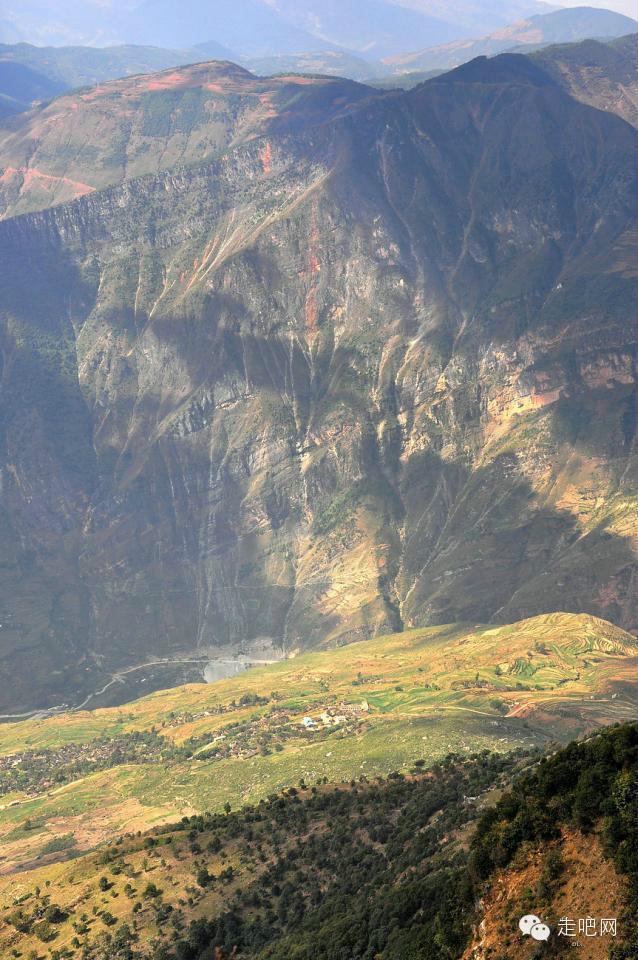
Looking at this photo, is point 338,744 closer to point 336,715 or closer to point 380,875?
point 336,715

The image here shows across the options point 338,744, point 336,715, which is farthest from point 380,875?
Answer: point 336,715

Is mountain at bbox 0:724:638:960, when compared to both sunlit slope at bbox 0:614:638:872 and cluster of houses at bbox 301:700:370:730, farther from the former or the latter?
cluster of houses at bbox 301:700:370:730

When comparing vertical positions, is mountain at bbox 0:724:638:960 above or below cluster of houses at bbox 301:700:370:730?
above

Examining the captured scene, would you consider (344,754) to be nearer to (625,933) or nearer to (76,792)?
(76,792)

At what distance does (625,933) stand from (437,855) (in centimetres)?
3293

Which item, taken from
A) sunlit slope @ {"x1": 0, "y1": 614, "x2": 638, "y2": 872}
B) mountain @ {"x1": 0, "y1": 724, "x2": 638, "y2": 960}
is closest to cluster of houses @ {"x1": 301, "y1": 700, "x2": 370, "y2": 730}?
sunlit slope @ {"x1": 0, "y1": 614, "x2": 638, "y2": 872}

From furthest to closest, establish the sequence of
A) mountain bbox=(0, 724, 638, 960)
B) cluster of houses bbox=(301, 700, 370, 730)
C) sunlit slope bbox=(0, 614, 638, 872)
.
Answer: cluster of houses bbox=(301, 700, 370, 730) < sunlit slope bbox=(0, 614, 638, 872) < mountain bbox=(0, 724, 638, 960)

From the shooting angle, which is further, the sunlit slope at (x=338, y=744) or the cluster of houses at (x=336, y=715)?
the cluster of houses at (x=336, y=715)

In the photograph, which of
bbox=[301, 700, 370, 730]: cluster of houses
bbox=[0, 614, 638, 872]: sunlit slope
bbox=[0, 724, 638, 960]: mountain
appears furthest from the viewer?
bbox=[301, 700, 370, 730]: cluster of houses

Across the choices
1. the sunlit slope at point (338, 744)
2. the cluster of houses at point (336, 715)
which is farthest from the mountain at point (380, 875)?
the cluster of houses at point (336, 715)

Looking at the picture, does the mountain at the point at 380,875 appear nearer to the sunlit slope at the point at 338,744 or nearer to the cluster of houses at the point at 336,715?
the sunlit slope at the point at 338,744

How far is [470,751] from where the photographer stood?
144m

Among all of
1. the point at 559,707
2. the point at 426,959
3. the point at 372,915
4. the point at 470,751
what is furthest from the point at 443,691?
the point at 426,959

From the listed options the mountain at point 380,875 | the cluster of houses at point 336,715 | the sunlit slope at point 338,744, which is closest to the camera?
the mountain at point 380,875
